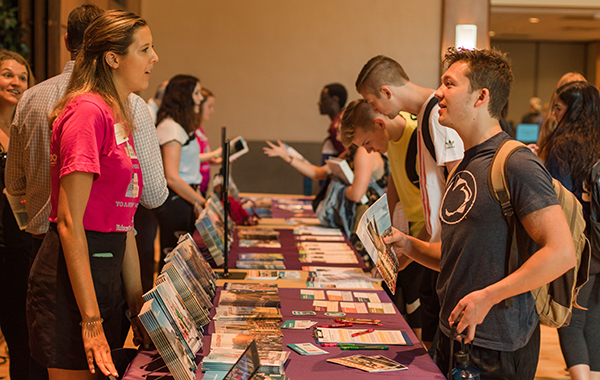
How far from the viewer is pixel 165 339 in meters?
1.29

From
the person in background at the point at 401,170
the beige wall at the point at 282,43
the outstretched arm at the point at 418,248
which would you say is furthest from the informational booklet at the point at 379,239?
the beige wall at the point at 282,43

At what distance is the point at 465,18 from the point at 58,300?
6.57m

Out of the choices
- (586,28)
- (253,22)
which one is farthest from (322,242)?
(586,28)

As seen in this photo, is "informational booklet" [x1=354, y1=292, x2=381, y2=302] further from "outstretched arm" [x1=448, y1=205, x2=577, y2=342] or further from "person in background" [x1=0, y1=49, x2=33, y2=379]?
"person in background" [x1=0, y1=49, x2=33, y2=379]

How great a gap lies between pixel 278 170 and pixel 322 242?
409 cm

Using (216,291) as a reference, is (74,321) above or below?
above

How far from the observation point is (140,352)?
5.15 ft

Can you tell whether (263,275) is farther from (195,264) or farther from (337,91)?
(337,91)

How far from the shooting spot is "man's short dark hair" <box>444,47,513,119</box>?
4.61 feet

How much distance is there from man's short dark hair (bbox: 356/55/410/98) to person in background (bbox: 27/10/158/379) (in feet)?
3.44

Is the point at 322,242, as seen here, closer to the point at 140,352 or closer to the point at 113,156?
the point at 140,352

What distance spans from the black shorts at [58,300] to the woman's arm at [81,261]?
2.3 inches

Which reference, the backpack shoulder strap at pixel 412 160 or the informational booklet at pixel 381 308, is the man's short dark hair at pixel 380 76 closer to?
the backpack shoulder strap at pixel 412 160

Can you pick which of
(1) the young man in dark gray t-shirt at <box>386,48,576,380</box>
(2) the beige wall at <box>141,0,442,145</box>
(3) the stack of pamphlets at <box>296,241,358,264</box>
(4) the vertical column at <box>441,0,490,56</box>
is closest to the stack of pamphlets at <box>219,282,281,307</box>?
(3) the stack of pamphlets at <box>296,241,358,264</box>
